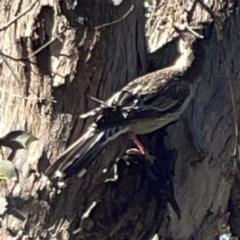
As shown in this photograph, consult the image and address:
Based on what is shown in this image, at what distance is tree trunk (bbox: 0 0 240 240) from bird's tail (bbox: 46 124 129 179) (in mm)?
81

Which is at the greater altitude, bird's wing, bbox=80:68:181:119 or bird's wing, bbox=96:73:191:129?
bird's wing, bbox=80:68:181:119

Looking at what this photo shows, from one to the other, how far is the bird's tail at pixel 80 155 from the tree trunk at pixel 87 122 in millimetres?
81

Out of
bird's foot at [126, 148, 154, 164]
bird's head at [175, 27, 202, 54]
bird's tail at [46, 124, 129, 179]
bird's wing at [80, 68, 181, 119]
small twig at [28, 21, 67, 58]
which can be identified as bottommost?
bird's foot at [126, 148, 154, 164]

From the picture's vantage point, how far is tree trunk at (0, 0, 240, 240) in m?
3.43

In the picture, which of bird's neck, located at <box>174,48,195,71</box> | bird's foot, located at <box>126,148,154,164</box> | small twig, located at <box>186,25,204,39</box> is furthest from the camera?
bird's neck, located at <box>174,48,195,71</box>

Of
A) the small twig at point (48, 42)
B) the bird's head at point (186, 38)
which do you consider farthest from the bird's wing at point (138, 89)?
the small twig at point (48, 42)

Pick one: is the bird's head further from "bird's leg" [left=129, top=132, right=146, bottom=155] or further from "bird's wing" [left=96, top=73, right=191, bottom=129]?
"bird's leg" [left=129, top=132, right=146, bottom=155]

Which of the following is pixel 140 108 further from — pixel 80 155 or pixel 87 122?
pixel 80 155

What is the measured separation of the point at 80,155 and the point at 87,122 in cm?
18

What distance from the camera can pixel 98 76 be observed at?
3.51 meters

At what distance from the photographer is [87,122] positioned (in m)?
3.50

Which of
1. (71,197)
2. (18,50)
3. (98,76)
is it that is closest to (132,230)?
(71,197)

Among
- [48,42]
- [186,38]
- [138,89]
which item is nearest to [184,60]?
[186,38]

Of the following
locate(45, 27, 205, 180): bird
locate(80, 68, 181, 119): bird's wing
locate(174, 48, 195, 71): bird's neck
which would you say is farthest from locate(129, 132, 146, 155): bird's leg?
locate(174, 48, 195, 71): bird's neck
